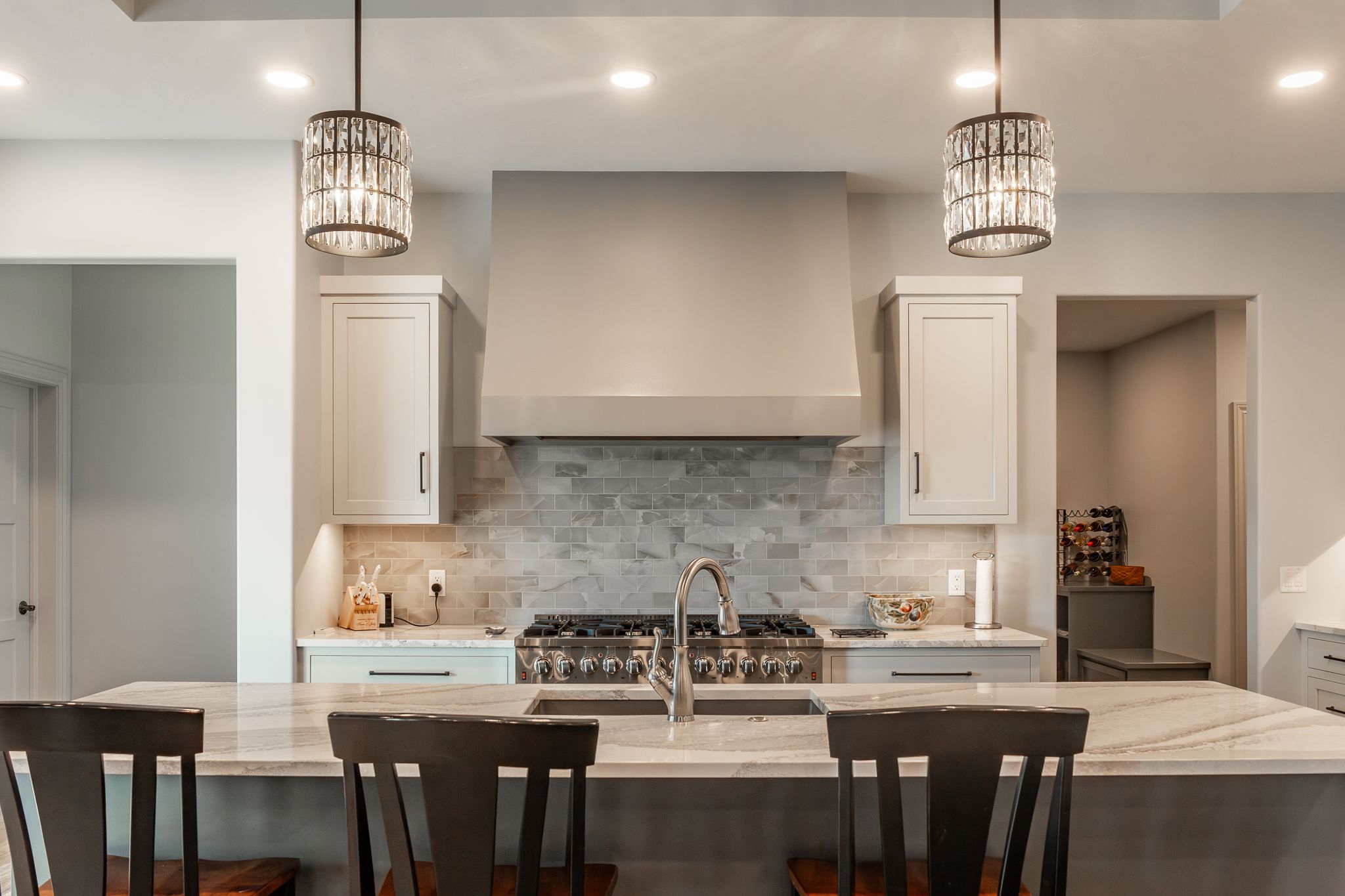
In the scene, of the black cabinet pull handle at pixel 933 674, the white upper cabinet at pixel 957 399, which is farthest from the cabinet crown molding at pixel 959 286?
the black cabinet pull handle at pixel 933 674

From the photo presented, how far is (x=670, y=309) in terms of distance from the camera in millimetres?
3697

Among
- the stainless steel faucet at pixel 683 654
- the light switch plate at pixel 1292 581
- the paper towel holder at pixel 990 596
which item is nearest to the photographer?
the stainless steel faucet at pixel 683 654

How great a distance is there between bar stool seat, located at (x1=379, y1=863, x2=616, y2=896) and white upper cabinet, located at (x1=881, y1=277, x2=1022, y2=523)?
95.9 inches

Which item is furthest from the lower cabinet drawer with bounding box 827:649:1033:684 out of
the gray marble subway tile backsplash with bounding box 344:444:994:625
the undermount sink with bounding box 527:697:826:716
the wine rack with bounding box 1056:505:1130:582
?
the wine rack with bounding box 1056:505:1130:582

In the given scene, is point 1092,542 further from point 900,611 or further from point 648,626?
point 648,626

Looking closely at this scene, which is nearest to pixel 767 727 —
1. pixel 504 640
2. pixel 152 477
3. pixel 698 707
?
pixel 698 707

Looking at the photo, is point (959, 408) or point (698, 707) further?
point (959, 408)

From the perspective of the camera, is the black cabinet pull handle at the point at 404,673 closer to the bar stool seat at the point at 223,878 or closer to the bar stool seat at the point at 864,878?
the bar stool seat at the point at 223,878

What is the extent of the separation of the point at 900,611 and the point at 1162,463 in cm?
359

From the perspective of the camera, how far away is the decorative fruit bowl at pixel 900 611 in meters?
3.81

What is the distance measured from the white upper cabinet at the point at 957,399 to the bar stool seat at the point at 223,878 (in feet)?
8.95

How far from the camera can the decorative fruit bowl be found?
3.81m

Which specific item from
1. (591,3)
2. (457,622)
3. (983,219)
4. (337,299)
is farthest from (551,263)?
(983,219)

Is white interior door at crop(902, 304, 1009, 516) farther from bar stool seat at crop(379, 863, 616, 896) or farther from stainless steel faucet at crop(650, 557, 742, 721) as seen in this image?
bar stool seat at crop(379, 863, 616, 896)
